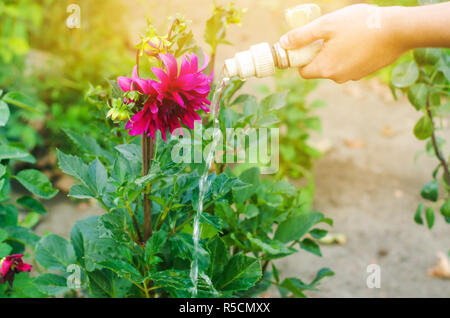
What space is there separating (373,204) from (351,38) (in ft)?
4.60

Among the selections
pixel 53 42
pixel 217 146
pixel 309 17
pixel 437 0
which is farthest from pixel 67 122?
pixel 437 0

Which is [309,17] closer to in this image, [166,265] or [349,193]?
[166,265]

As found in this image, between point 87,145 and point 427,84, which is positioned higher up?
point 427,84

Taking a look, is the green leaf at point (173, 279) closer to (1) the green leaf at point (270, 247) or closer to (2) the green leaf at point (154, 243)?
(2) the green leaf at point (154, 243)

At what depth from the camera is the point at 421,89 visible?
3.83 feet

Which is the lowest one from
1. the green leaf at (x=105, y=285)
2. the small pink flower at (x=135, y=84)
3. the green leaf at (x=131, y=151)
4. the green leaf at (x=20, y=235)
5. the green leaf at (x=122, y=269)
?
the green leaf at (x=105, y=285)

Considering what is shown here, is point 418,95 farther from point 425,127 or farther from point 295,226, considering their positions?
point 295,226

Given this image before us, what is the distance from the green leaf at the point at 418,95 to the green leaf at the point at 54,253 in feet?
3.17

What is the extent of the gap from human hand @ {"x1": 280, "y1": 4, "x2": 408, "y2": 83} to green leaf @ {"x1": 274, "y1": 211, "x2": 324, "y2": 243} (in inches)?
14.2

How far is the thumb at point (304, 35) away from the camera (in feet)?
2.95

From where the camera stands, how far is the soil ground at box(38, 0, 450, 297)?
5.53 feet

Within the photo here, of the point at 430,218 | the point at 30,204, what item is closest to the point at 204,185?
the point at 30,204

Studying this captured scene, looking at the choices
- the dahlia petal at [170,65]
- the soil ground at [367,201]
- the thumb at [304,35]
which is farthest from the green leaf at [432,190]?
the dahlia petal at [170,65]

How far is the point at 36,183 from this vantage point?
3.55 ft
